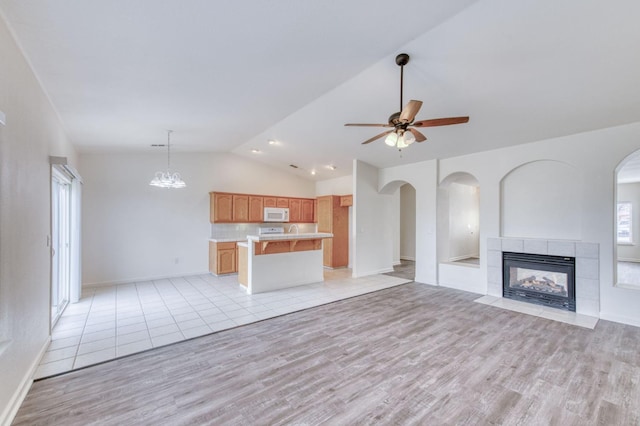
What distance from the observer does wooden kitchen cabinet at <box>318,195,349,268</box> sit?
7297 mm

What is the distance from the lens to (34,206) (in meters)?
2.40

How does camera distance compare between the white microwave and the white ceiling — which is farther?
the white microwave

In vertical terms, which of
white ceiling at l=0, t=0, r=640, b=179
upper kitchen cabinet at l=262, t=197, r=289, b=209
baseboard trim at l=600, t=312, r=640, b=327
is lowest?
baseboard trim at l=600, t=312, r=640, b=327

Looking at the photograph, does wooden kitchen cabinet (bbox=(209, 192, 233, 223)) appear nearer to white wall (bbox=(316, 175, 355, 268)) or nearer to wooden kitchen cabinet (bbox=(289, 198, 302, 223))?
wooden kitchen cabinet (bbox=(289, 198, 302, 223))

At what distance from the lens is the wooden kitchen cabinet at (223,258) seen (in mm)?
6227

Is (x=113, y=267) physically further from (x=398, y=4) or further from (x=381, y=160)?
(x=398, y=4)

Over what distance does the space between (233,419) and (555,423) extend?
7.16ft

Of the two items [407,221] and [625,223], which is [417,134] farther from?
[625,223]

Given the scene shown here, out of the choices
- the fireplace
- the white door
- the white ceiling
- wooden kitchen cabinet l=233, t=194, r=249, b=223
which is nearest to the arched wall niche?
the fireplace

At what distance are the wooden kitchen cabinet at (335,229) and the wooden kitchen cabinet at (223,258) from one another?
2.43 meters

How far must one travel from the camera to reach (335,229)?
7.36m

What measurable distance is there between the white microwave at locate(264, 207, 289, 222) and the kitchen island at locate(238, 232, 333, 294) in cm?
196

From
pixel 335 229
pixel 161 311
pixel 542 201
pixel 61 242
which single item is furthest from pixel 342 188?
pixel 61 242

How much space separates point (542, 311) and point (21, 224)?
6083mm
